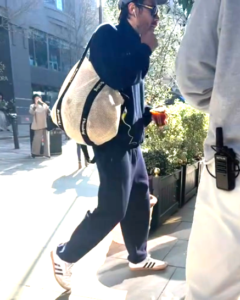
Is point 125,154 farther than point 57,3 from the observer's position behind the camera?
No

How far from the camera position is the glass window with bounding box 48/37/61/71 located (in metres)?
25.5

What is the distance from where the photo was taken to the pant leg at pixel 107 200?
2.06 meters

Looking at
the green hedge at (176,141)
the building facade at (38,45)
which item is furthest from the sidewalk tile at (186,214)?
the building facade at (38,45)

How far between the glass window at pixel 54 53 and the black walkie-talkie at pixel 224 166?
26.0 metres

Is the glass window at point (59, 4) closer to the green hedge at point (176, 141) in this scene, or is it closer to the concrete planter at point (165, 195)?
the green hedge at point (176, 141)

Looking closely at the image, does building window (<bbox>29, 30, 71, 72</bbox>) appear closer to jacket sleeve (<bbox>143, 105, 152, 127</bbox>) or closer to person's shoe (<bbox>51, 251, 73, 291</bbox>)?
jacket sleeve (<bbox>143, 105, 152, 127</bbox>)

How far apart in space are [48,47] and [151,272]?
82.7ft

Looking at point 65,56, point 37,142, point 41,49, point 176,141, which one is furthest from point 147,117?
point 65,56

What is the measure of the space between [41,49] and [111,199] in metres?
25.1

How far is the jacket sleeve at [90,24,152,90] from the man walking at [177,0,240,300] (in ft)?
2.03

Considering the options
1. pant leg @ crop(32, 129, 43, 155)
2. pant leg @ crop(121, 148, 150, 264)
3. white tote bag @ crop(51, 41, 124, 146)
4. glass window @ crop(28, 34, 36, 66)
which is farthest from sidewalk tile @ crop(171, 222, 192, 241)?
glass window @ crop(28, 34, 36, 66)

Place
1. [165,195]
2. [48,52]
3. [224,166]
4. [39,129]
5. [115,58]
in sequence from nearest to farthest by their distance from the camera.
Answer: [224,166] → [115,58] → [165,195] → [39,129] → [48,52]

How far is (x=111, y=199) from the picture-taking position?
207 centimetres

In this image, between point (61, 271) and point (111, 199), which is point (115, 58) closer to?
point (111, 199)
